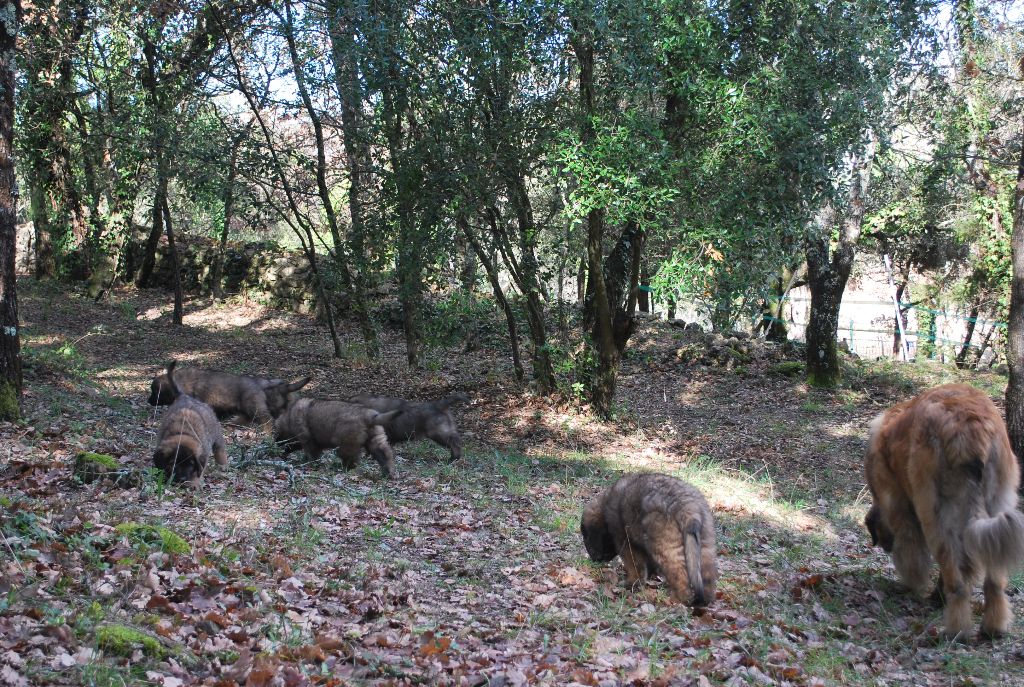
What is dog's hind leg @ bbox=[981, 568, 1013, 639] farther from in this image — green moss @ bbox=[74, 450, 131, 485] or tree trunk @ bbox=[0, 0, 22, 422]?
tree trunk @ bbox=[0, 0, 22, 422]

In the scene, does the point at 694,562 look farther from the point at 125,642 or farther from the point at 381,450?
the point at 381,450

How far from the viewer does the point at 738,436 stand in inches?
632

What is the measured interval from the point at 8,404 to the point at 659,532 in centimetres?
771

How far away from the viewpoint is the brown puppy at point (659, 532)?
6.71 m

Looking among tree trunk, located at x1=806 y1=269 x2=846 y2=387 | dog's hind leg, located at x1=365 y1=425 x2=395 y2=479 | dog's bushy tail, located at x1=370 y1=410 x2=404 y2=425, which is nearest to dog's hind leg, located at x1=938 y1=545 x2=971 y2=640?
dog's hind leg, located at x1=365 y1=425 x2=395 y2=479

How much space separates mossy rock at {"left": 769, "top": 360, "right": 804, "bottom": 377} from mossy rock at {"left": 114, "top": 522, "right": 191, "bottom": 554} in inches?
633

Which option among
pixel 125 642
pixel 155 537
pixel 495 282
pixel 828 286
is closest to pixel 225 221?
pixel 495 282

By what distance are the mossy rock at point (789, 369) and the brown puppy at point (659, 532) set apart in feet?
43.9

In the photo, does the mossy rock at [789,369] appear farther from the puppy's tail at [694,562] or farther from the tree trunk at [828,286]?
the puppy's tail at [694,562]

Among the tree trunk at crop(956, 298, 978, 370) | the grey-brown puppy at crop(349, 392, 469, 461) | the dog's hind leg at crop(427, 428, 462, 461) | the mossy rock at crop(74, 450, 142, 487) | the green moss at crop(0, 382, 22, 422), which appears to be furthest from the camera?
the tree trunk at crop(956, 298, 978, 370)

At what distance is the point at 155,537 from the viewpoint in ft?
21.1

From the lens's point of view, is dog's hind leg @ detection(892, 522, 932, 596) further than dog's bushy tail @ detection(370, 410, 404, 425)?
No

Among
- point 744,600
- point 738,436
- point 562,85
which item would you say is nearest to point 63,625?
point 744,600

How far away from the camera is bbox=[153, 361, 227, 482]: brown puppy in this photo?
876cm
